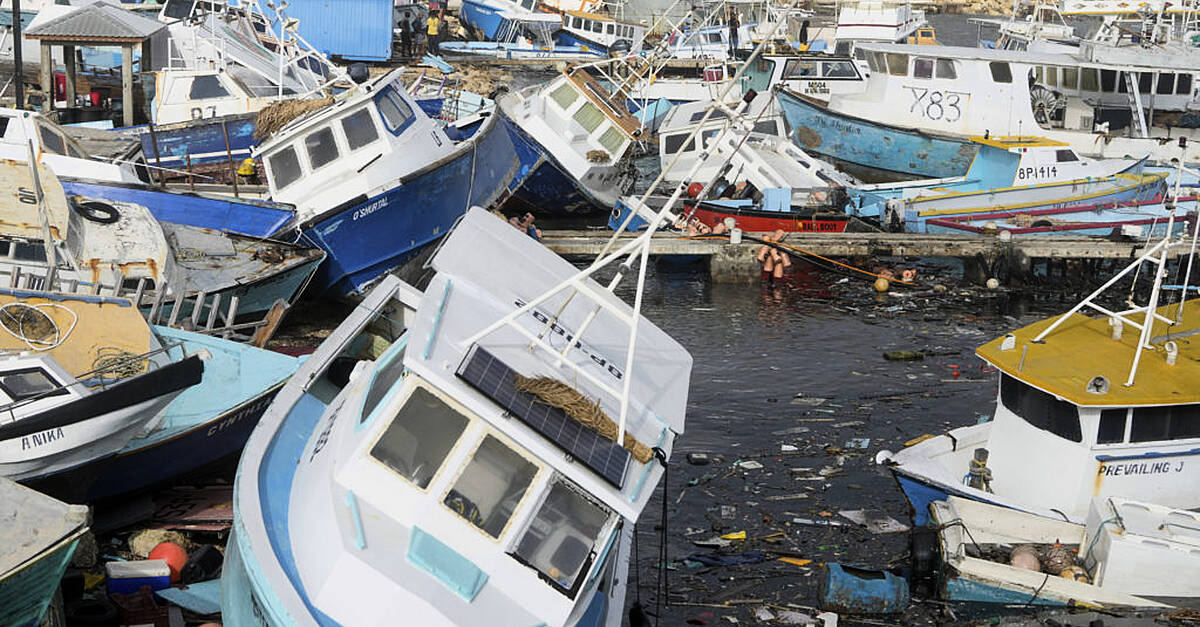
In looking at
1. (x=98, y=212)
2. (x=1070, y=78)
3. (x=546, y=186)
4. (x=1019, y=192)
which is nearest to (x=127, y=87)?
(x=546, y=186)

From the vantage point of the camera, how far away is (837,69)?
117 feet

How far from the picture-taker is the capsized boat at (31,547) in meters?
8.98

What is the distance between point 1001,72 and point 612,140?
9.35 m

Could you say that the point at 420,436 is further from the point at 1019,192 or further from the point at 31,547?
the point at 1019,192

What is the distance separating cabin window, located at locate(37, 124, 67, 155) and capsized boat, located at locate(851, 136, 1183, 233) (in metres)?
15.0

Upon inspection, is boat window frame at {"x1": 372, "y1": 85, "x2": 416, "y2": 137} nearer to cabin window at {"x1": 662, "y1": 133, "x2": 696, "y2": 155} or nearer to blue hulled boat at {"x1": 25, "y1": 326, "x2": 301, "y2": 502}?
blue hulled boat at {"x1": 25, "y1": 326, "x2": 301, "y2": 502}

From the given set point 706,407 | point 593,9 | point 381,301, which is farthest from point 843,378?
point 593,9

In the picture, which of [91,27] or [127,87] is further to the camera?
[127,87]

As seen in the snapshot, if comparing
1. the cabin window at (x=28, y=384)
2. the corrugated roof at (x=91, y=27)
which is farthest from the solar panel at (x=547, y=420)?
the corrugated roof at (x=91, y=27)

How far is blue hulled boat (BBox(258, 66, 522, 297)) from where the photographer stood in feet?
64.2

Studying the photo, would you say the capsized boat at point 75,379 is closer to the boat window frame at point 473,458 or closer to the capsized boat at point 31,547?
the capsized boat at point 31,547

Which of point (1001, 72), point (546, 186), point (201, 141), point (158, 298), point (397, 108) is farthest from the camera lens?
point (1001, 72)

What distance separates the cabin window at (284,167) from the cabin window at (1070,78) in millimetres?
20164

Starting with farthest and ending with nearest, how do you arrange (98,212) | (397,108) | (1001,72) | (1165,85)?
(1165,85)
(1001,72)
(397,108)
(98,212)
